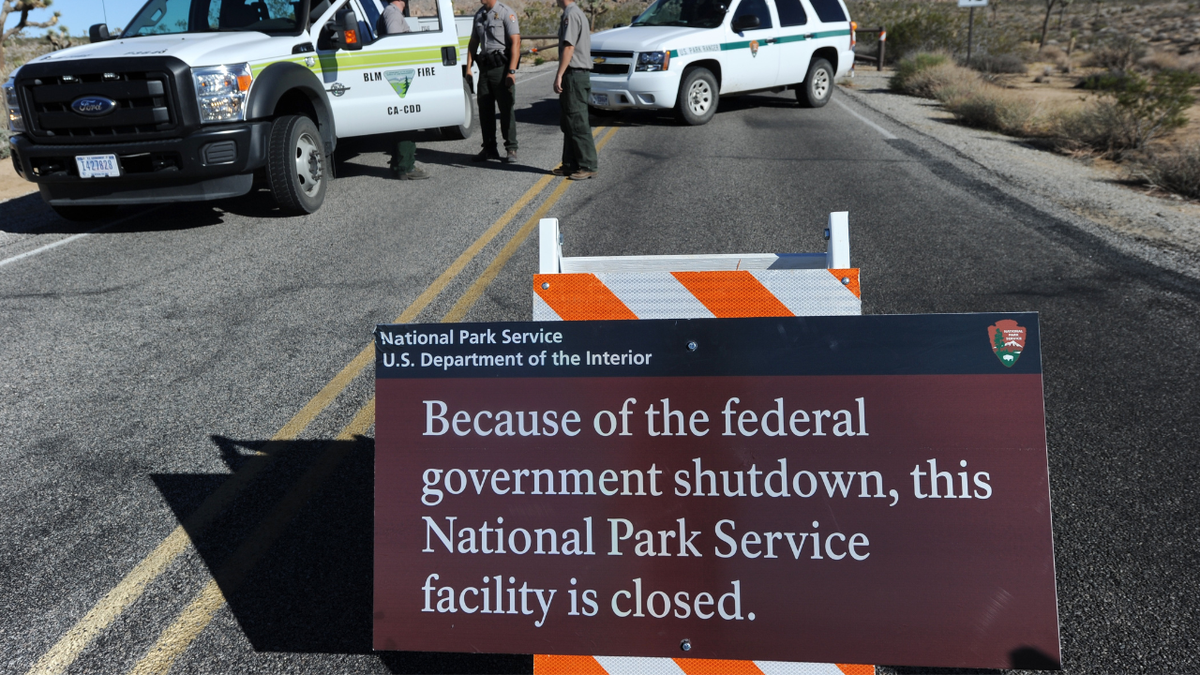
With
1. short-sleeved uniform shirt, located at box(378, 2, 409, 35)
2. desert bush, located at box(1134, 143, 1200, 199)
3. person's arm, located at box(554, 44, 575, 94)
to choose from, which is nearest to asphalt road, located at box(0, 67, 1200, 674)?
person's arm, located at box(554, 44, 575, 94)

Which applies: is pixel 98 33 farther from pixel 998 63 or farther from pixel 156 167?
pixel 998 63

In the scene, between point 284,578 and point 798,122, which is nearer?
point 284,578

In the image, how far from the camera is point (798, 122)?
49.1 feet

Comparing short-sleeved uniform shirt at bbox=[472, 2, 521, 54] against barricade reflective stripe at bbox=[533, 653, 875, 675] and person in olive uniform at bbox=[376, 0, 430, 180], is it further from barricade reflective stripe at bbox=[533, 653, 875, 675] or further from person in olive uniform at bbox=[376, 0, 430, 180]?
barricade reflective stripe at bbox=[533, 653, 875, 675]

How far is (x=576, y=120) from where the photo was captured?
10047 mm

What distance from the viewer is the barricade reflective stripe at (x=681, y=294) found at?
8.94ft

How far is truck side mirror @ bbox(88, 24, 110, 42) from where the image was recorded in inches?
366

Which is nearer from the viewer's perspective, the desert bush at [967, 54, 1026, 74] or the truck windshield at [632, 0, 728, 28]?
the truck windshield at [632, 0, 728, 28]

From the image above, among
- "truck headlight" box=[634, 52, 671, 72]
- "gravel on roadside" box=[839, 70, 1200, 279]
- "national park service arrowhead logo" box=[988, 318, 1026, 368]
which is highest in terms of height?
"truck headlight" box=[634, 52, 671, 72]

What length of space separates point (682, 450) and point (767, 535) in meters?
0.30

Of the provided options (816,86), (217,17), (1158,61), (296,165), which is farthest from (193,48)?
(1158,61)

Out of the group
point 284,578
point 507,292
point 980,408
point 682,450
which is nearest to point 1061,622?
point 980,408

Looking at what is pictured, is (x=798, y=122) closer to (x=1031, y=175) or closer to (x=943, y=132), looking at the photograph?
(x=943, y=132)

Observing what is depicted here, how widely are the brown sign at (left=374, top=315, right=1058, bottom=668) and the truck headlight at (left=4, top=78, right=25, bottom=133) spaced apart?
731cm
